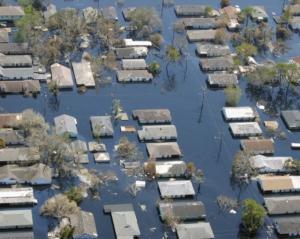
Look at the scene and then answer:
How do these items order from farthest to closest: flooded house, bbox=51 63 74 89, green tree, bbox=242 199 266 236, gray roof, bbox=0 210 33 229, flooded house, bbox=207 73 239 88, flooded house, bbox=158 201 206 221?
1. flooded house, bbox=207 73 239 88
2. flooded house, bbox=51 63 74 89
3. flooded house, bbox=158 201 206 221
4. green tree, bbox=242 199 266 236
5. gray roof, bbox=0 210 33 229

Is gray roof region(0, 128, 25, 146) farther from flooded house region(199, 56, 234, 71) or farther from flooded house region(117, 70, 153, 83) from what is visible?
flooded house region(199, 56, 234, 71)

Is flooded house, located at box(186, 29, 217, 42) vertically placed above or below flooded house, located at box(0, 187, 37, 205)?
above

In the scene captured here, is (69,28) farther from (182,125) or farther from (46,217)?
(46,217)

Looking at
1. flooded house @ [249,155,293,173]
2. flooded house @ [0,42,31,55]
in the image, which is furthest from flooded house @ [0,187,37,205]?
flooded house @ [0,42,31,55]

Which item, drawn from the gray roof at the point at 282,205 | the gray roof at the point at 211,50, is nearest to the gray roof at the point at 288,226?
the gray roof at the point at 282,205

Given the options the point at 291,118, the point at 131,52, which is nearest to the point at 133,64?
the point at 131,52

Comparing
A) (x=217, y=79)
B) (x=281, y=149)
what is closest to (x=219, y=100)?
(x=217, y=79)
